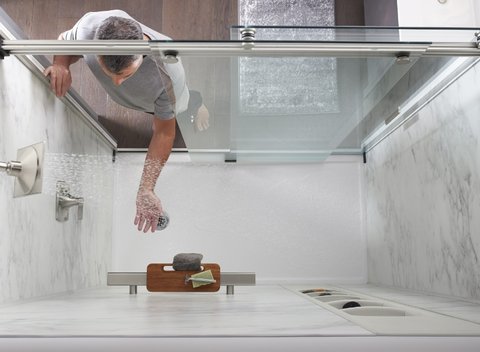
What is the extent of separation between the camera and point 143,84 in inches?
53.2

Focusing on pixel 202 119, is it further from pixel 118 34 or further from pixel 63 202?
pixel 63 202

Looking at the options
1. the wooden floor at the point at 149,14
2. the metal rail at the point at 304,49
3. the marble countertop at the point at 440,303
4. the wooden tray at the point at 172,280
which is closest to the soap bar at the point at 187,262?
the wooden tray at the point at 172,280

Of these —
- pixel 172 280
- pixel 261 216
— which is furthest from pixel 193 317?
pixel 261 216

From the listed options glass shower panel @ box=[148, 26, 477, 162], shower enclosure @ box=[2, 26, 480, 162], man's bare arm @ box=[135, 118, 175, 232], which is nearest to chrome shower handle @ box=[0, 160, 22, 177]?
shower enclosure @ box=[2, 26, 480, 162]

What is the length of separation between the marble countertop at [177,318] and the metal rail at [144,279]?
0.18m

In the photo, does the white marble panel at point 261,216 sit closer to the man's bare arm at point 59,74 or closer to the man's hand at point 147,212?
the man's hand at point 147,212

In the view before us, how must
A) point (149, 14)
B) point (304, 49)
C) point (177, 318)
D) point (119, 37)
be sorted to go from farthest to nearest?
point (149, 14) → point (119, 37) → point (304, 49) → point (177, 318)

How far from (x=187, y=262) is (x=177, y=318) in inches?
25.2

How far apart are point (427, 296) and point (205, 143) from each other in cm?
72

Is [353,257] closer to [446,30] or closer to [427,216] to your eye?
[427,216]

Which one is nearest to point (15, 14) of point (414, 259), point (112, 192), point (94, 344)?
point (112, 192)

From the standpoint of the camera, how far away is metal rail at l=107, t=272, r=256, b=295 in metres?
1.43

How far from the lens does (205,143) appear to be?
160 centimetres

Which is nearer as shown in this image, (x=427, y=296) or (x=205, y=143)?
(x=427, y=296)
